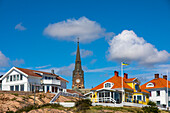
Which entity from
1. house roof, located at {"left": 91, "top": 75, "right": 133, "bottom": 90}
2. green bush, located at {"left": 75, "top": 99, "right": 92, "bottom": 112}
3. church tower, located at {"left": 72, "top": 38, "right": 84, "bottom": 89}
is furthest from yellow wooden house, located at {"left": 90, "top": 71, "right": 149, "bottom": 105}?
church tower, located at {"left": 72, "top": 38, "right": 84, "bottom": 89}

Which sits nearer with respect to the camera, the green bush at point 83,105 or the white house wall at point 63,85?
the green bush at point 83,105

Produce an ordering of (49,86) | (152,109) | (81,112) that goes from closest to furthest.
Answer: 1. (81,112)
2. (152,109)
3. (49,86)

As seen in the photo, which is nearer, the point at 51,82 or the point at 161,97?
the point at 51,82

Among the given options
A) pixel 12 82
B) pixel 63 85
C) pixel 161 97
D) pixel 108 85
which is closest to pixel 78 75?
pixel 63 85

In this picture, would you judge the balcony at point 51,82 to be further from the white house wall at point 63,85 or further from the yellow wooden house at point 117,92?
the yellow wooden house at point 117,92

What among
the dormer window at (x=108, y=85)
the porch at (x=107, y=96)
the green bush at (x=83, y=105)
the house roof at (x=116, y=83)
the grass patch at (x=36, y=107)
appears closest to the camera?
the grass patch at (x=36, y=107)

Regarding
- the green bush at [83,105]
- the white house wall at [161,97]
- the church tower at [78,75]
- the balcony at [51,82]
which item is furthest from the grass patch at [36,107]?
the church tower at [78,75]

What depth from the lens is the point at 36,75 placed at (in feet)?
203

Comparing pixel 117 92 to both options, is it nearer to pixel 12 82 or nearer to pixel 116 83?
pixel 116 83

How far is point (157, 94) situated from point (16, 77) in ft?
118

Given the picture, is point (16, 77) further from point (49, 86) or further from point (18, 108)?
point (18, 108)

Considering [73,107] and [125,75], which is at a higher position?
[125,75]

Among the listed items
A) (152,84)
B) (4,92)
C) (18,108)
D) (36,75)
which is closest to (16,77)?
(36,75)

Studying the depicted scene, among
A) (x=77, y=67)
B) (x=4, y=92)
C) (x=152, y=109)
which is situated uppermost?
(x=77, y=67)
